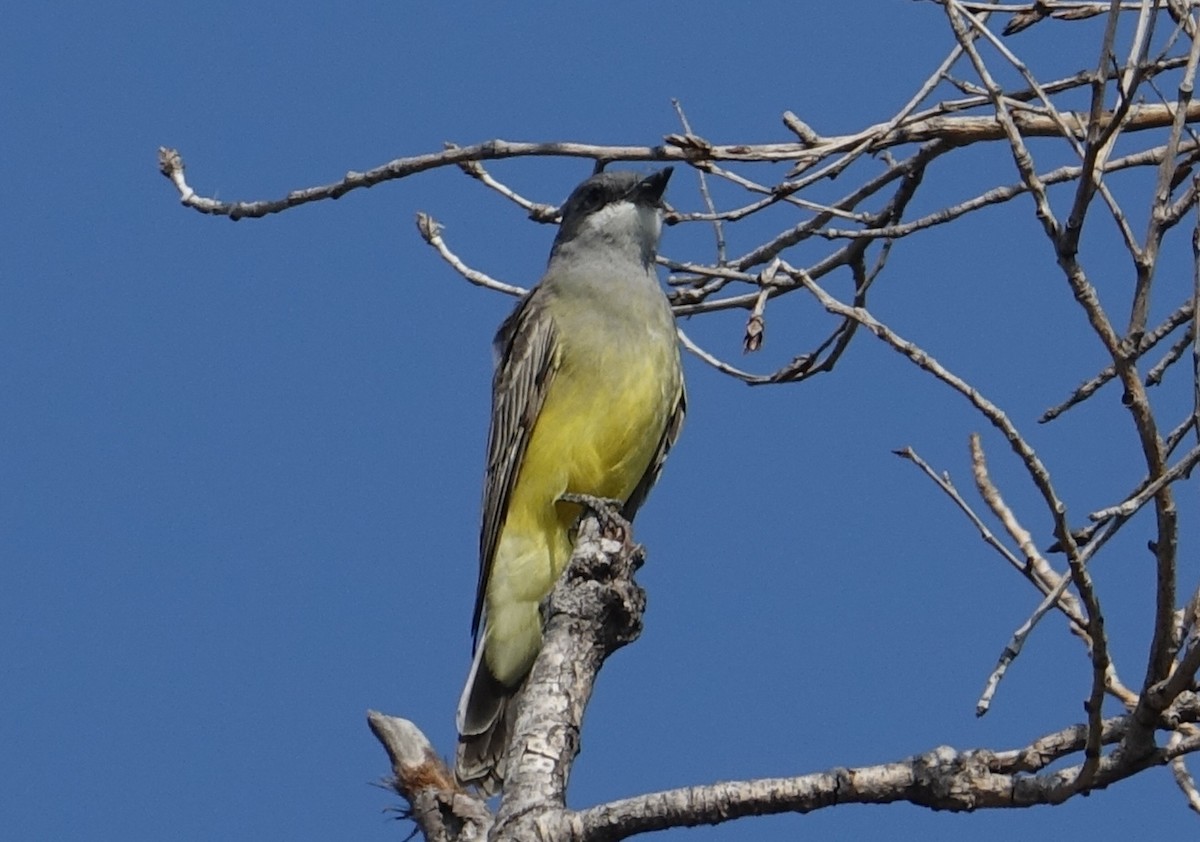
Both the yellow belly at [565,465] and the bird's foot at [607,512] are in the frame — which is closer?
the bird's foot at [607,512]

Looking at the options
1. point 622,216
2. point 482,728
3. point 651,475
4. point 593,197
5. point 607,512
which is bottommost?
point 482,728

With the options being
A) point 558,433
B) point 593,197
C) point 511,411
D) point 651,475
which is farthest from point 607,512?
point 593,197

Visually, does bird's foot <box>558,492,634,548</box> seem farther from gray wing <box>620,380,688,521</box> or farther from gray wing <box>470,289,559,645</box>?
gray wing <box>470,289,559,645</box>

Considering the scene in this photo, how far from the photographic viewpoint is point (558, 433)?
7277mm

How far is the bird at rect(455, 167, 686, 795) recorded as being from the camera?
7.20 metres

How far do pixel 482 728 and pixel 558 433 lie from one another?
1.35m

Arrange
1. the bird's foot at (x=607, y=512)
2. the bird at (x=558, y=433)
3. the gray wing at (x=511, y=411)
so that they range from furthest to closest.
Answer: the gray wing at (x=511, y=411) → the bird at (x=558, y=433) → the bird's foot at (x=607, y=512)

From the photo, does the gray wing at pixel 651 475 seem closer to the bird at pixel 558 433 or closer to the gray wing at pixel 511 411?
the bird at pixel 558 433

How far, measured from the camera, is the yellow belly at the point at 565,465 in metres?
7.20

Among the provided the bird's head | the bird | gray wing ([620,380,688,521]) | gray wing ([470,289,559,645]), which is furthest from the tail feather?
the bird's head

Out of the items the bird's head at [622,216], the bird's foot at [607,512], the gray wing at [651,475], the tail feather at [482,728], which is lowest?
the tail feather at [482,728]

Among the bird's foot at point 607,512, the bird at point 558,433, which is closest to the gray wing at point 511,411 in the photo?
the bird at point 558,433

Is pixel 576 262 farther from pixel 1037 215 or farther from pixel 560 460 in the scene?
pixel 1037 215

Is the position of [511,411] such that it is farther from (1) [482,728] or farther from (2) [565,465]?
(1) [482,728]
